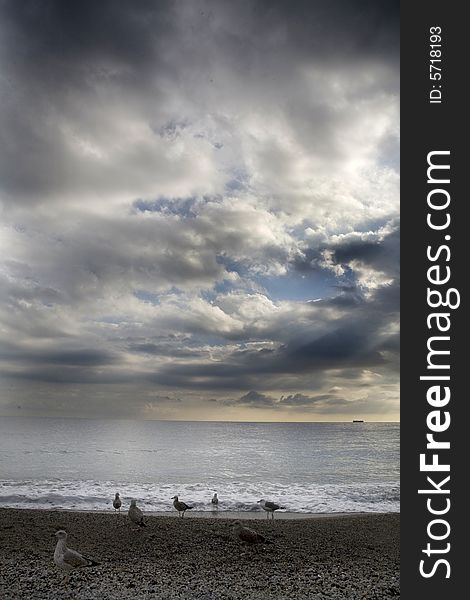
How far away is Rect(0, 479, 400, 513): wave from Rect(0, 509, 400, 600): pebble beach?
3.72 meters

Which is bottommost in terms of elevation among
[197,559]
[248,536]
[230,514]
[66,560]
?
[230,514]

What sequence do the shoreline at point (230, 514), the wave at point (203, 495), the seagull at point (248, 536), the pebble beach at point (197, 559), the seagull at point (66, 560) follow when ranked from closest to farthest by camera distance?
the pebble beach at point (197, 559), the seagull at point (66, 560), the seagull at point (248, 536), the shoreline at point (230, 514), the wave at point (203, 495)

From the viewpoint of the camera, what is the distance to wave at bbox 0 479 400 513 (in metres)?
21.0

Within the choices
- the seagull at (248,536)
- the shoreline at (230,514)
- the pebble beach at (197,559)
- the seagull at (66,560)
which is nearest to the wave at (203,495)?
the shoreline at (230,514)

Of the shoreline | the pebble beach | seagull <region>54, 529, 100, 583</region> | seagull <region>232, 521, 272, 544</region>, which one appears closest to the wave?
the shoreline

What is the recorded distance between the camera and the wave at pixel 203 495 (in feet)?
68.9

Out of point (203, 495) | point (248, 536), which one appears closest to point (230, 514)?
point (203, 495)

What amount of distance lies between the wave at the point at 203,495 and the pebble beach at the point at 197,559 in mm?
3722

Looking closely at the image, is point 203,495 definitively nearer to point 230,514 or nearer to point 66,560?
point 230,514

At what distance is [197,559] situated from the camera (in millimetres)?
11766

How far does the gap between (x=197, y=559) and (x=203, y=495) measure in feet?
42.3

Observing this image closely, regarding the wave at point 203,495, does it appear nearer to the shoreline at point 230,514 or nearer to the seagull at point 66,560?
the shoreline at point 230,514

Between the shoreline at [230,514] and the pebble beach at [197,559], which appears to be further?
the shoreline at [230,514]

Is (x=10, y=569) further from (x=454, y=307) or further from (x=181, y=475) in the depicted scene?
(x=181, y=475)
